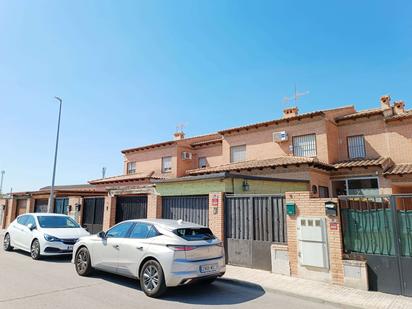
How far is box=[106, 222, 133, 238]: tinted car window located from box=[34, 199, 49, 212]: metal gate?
50.9ft

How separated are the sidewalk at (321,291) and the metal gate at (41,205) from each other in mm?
17297

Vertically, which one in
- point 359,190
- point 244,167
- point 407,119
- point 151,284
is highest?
point 407,119

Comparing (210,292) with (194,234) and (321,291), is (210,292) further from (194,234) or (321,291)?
(321,291)

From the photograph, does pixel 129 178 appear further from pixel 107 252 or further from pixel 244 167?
pixel 107 252

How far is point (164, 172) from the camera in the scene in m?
27.2

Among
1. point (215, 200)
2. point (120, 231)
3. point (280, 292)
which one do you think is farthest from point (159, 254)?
point (215, 200)

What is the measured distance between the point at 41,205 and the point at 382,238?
70.5ft

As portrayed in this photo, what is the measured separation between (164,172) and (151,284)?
2121 cm

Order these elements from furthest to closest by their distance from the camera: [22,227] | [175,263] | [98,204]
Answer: [98,204]
[22,227]
[175,263]

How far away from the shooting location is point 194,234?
6754 millimetres

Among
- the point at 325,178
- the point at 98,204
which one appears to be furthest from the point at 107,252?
the point at 325,178

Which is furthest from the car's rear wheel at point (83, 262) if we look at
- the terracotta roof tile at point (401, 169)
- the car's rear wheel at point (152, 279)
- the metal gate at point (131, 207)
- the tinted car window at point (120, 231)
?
the terracotta roof tile at point (401, 169)

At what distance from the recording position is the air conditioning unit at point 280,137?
64.7ft

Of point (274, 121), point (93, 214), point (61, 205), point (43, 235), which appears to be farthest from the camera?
point (274, 121)
